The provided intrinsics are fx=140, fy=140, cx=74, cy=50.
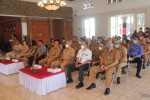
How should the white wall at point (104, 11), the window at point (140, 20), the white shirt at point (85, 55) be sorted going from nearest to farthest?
the white shirt at point (85, 55)
the white wall at point (104, 11)
the window at point (140, 20)

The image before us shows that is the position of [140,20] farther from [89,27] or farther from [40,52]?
[40,52]

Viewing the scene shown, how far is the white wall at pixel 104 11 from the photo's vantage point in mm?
8102

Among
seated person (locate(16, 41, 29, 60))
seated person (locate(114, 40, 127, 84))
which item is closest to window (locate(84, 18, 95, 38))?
seated person (locate(16, 41, 29, 60))

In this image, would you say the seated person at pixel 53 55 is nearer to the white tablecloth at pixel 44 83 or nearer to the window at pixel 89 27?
the white tablecloth at pixel 44 83

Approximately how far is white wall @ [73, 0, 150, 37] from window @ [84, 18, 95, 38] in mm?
350

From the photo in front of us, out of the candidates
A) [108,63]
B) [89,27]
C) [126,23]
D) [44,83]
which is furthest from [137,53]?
[89,27]

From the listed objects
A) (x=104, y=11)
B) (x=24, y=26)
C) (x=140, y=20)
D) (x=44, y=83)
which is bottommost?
(x=44, y=83)

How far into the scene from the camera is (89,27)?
442 inches

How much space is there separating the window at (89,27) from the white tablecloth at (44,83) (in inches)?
313

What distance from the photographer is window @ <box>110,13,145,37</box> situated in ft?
27.9

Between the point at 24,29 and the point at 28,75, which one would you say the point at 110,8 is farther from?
the point at 28,75

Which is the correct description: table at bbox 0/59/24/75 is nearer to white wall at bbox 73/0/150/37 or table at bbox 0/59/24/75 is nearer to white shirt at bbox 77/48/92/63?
white shirt at bbox 77/48/92/63

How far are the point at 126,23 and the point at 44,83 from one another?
26.2 ft

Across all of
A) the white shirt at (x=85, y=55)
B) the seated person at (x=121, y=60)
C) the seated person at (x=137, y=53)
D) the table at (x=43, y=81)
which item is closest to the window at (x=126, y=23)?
the seated person at (x=137, y=53)
